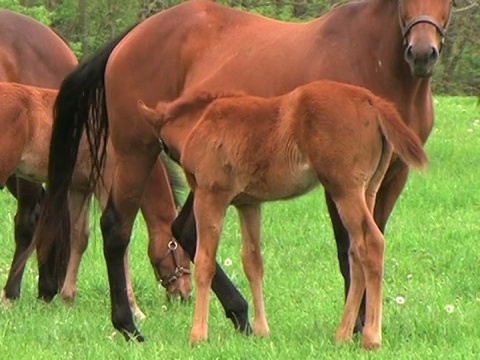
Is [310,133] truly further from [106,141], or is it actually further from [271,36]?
[106,141]

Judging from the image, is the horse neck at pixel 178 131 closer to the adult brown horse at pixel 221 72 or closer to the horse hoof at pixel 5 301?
the adult brown horse at pixel 221 72

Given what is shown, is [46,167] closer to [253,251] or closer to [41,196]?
[41,196]

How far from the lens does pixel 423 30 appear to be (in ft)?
19.1

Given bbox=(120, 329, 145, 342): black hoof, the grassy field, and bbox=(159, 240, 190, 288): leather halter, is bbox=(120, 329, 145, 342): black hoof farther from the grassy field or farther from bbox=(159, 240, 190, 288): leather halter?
bbox=(159, 240, 190, 288): leather halter

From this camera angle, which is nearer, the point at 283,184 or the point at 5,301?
the point at 283,184

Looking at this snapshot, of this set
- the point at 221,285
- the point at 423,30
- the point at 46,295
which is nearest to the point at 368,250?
the point at 423,30

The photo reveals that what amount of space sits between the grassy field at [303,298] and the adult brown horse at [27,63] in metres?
0.50

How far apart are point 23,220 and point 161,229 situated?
3.44 ft

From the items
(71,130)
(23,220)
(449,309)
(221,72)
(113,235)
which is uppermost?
(221,72)

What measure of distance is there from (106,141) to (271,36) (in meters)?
1.44

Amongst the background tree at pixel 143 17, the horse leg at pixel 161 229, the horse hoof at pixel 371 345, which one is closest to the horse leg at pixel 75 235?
the horse leg at pixel 161 229

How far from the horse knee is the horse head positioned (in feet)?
6.82

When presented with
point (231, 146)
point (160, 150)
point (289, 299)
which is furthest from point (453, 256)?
point (231, 146)

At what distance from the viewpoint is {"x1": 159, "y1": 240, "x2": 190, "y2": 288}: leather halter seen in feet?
26.6
